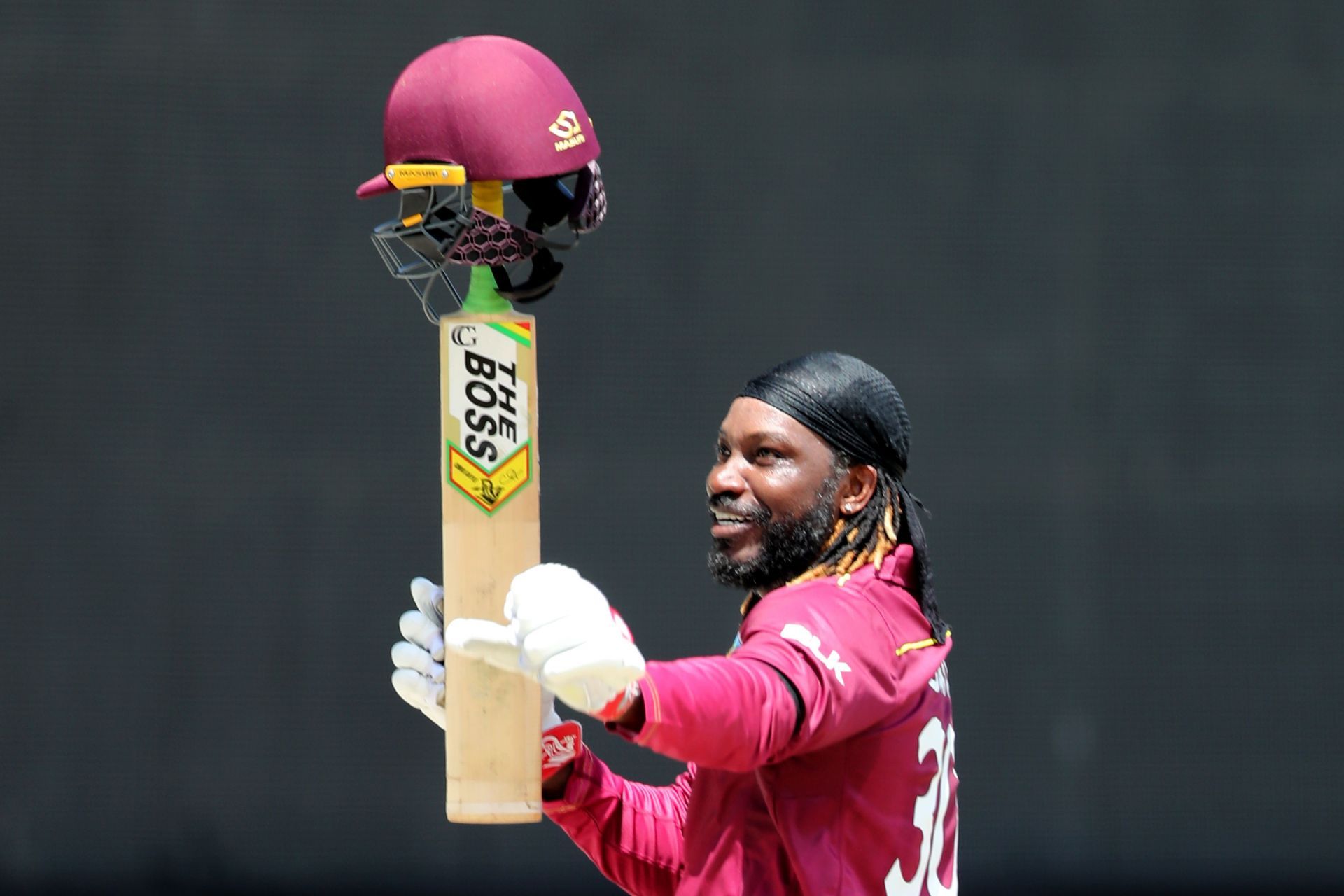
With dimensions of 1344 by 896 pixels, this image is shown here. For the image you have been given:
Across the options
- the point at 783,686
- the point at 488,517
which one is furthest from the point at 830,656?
the point at 488,517

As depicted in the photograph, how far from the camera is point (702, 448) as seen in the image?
13.3ft

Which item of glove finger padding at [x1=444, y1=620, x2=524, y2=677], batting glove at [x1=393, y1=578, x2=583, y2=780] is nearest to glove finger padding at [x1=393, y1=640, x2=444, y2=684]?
batting glove at [x1=393, y1=578, x2=583, y2=780]

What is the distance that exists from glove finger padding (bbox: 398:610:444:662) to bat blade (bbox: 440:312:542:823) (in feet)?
0.32

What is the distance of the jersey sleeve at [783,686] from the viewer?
59.5 inches

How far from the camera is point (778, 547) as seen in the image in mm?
1932

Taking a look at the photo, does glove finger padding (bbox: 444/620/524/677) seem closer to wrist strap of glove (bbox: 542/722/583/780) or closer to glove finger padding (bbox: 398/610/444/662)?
glove finger padding (bbox: 398/610/444/662)

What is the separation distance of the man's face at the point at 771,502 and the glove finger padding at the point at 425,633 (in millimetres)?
337

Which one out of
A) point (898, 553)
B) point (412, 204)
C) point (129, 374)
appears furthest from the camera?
point (129, 374)

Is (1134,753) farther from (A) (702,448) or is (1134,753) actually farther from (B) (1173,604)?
(A) (702,448)

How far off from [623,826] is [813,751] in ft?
1.38

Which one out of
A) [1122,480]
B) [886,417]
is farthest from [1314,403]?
[886,417]

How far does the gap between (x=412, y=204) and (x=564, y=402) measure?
7.55 feet

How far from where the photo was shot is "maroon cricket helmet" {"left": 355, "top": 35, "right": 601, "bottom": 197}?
65.6 inches

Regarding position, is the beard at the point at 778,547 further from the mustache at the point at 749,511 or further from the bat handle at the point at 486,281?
the bat handle at the point at 486,281
